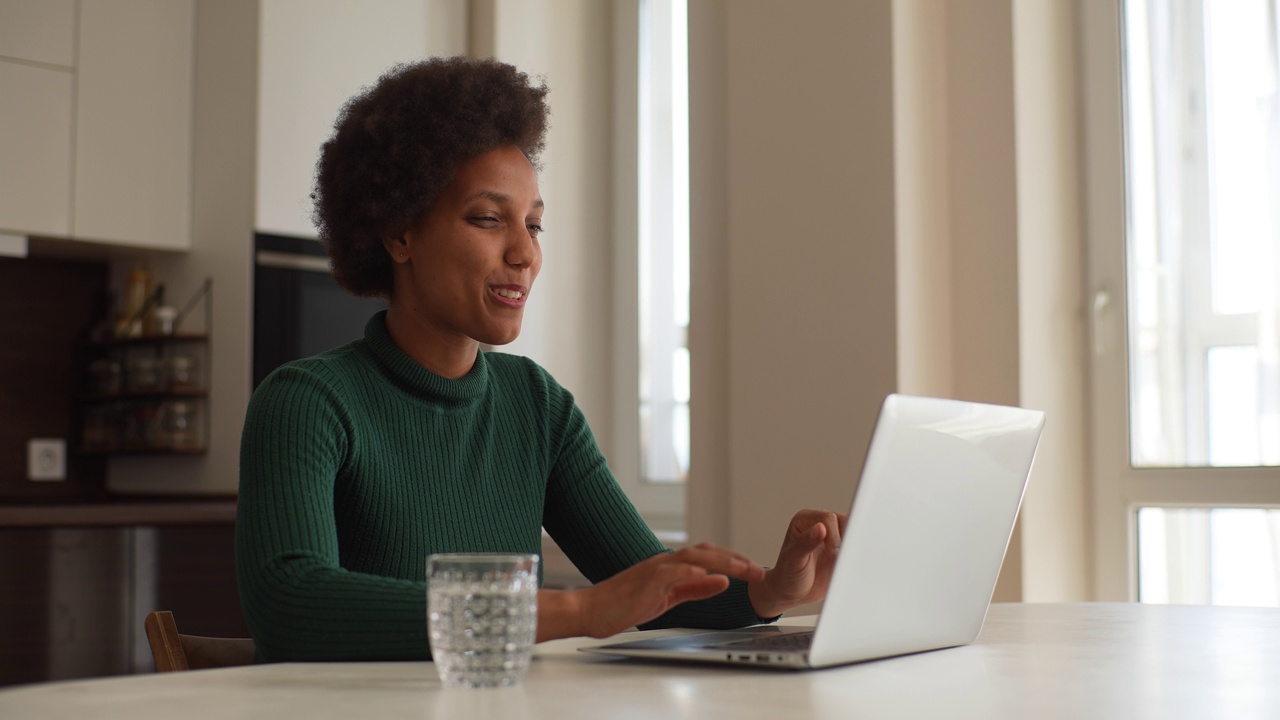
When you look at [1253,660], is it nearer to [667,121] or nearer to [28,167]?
[667,121]

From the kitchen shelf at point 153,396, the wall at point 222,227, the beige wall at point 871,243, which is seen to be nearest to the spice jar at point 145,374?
the kitchen shelf at point 153,396

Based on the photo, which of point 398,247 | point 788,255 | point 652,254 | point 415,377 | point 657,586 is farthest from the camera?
point 652,254

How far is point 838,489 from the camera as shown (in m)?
2.44

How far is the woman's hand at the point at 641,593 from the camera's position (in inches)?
36.2

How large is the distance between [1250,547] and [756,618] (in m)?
1.27

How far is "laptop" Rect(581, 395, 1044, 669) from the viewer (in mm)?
877

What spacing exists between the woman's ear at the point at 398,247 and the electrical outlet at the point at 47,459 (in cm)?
257

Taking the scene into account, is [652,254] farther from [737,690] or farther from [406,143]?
[737,690]

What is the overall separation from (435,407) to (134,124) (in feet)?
7.94

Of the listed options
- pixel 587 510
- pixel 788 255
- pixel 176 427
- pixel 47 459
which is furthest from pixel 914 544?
pixel 47 459

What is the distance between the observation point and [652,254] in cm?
349

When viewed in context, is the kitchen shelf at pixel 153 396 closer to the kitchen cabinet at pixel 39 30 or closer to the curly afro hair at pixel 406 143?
the kitchen cabinet at pixel 39 30

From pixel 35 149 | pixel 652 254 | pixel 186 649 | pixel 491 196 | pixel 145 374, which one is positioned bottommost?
pixel 186 649

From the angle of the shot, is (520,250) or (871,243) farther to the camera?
(871,243)
